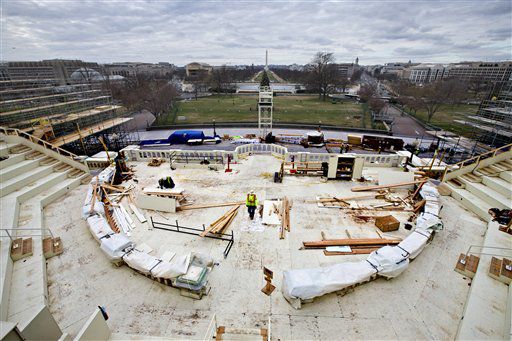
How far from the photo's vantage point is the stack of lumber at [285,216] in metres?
8.51

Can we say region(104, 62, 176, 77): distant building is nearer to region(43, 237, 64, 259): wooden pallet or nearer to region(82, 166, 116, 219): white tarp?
region(82, 166, 116, 219): white tarp

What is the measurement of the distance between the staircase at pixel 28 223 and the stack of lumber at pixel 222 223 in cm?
450

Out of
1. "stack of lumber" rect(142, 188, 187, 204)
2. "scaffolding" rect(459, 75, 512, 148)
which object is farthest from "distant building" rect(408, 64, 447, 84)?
"stack of lumber" rect(142, 188, 187, 204)

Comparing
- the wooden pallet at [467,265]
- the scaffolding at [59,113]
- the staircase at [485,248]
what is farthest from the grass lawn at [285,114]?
the wooden pallet at [467,265]

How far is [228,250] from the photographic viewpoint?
25.1 ft

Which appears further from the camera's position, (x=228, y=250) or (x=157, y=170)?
(x=157, y=170)

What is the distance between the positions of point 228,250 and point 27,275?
5.68 m

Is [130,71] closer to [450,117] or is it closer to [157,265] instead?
[450,117]

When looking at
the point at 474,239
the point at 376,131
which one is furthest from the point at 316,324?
the point at 376,131

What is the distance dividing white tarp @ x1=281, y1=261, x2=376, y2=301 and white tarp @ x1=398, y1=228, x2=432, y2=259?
1582mm

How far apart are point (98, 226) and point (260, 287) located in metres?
5.91

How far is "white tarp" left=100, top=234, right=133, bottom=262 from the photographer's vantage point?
22.7ft

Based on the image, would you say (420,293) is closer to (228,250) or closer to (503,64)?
(228,250)

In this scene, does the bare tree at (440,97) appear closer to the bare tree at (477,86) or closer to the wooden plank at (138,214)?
the bare tree at (477,86)
